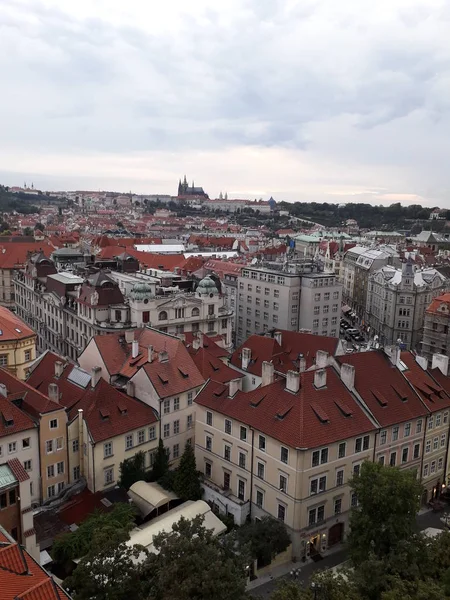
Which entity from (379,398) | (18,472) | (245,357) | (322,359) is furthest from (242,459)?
(245,357)

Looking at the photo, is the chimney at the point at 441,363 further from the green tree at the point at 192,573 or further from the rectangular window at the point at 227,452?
the green tree at the point at 192,573

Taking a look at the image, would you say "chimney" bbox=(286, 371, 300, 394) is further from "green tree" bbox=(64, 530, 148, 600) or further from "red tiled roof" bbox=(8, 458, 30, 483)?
"red tiled roof" bbox=(8, 458, 30, 483)

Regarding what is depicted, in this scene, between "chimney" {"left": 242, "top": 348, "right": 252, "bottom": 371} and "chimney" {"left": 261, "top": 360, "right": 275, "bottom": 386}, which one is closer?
"chimney" {"left": 261, "top": 360, "right": 275, "bottom": 386}

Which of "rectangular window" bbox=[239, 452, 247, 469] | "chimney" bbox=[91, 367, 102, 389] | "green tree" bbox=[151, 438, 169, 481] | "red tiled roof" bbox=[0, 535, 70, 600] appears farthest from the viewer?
"chimney" bbox=[91, 367, 102, 389]

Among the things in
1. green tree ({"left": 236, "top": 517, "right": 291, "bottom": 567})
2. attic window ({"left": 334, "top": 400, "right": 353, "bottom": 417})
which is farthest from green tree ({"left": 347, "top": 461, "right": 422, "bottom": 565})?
attic window ({"left": 334, "top": 400, "right": 353, "bottom": 417})

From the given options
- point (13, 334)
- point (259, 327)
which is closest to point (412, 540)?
point (13, 334)

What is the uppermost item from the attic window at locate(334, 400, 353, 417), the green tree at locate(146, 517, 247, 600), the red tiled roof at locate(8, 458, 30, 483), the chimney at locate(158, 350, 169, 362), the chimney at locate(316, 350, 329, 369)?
the chimney at locate(316, 350, 329, 369)

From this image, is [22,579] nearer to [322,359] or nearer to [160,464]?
[160,464]
